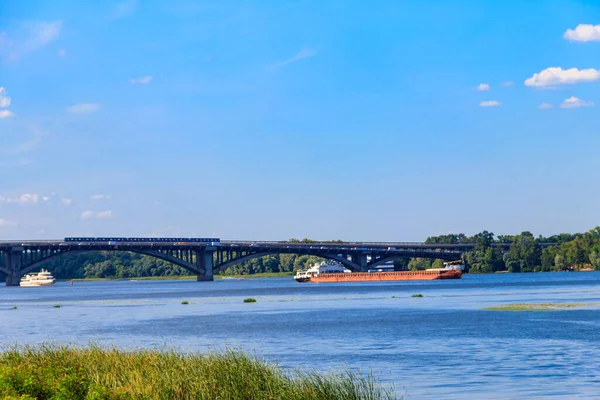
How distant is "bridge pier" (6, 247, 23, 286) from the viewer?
182 m

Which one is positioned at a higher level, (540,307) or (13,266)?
(13,266)

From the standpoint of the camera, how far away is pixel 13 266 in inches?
7269

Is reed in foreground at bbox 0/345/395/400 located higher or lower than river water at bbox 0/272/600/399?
higher

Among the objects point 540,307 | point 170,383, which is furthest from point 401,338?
point 170,383

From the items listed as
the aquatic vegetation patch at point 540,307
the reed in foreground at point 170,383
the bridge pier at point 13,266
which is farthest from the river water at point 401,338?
the bridge pier at point 13,266

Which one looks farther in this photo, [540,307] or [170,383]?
[540,307]

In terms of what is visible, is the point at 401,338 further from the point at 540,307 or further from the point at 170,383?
the point at 170,383

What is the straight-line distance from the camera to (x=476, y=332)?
170 feet

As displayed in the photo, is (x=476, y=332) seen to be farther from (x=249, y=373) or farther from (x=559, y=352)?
(x=249, y=373)

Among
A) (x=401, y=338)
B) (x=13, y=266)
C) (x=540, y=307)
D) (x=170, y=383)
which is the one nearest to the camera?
(x=170, y=383)

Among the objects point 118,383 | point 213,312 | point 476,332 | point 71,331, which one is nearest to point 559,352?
point 476,332

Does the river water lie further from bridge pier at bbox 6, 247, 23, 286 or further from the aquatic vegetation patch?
bridge pier at bbox 6, 247, 23, 286

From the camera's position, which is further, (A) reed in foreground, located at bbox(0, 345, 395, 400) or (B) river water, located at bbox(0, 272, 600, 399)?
(B) river water, located at bbox(0, 272, 600, 399)

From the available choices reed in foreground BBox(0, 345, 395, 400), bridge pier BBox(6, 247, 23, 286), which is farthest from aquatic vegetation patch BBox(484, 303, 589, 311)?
bridge pier BBox(6, 247, 23, 286)
